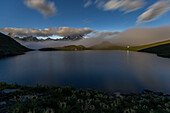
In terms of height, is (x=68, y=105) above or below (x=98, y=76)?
above

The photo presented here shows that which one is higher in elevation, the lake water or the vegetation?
the vegetation

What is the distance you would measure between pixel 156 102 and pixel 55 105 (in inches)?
469

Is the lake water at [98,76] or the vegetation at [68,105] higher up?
the vegetation at [68,105]

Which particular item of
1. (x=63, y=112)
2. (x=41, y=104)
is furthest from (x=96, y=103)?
(x=41, y=104)

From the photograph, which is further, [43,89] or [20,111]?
[43,89]

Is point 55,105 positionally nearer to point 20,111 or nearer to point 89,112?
point 20,111

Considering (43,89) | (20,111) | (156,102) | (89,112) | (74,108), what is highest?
(20,111)

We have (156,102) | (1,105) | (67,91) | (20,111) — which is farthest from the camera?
(67,91)

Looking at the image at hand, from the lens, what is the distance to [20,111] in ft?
18.7

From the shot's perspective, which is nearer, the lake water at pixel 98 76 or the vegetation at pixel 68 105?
the vegetation at pixel 68 105

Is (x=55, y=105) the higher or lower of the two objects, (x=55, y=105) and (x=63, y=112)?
the lower

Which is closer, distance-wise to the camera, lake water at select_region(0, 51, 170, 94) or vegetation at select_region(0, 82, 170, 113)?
vegetation at select_region(0, 82, 170, 113)

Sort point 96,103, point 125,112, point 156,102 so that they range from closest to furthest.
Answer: point 125,112
point 96,103
point 156,102

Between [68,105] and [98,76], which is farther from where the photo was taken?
[98,76]
